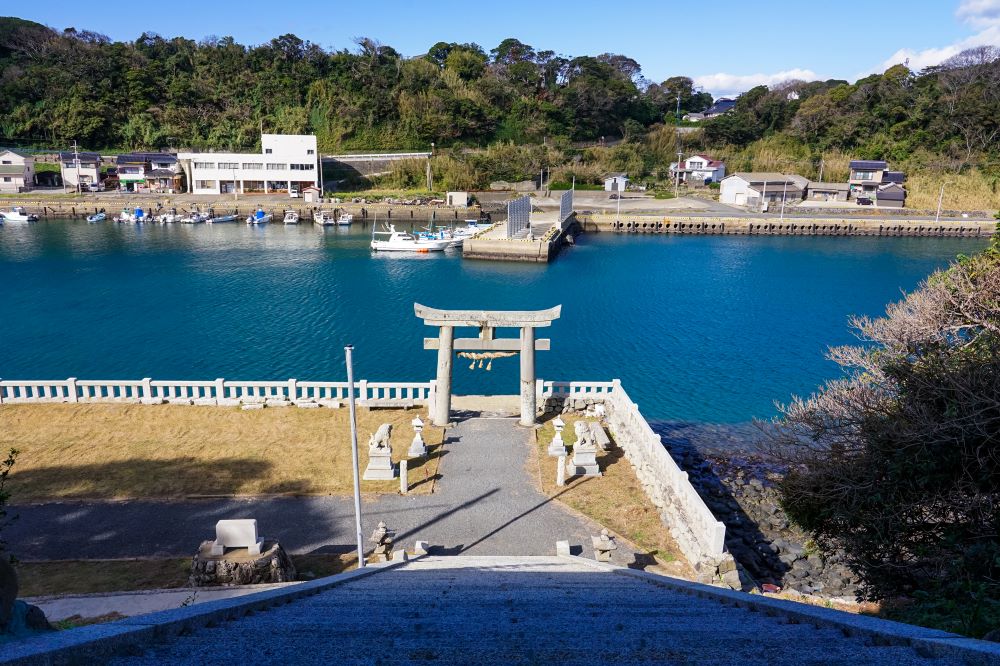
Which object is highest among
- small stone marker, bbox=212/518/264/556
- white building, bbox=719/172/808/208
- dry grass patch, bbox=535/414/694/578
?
white building, bbox=719/172/808/208

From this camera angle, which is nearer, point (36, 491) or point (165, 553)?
point (165, 553)

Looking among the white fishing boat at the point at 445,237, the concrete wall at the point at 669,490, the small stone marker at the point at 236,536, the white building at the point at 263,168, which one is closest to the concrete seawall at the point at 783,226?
the white fishing boat at the point at 445,237

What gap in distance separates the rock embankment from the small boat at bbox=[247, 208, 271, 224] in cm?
5991

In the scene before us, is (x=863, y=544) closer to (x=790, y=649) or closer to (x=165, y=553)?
(x=790, y=649)

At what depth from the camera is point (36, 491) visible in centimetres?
1375

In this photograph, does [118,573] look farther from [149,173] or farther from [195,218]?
[149,173]

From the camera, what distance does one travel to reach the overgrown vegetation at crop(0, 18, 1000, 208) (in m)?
83.6

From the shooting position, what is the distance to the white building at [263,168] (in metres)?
77.3

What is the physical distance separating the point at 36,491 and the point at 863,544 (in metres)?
16.6

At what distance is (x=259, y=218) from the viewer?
6869 centimetres

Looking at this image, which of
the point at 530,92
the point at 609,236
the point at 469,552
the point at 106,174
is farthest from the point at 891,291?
the point at 106,174

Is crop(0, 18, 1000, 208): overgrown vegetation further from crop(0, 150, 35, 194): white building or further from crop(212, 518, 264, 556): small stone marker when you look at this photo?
crop(212, 518, 264, 556): small stone marker

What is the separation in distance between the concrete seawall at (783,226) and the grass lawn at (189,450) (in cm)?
5637

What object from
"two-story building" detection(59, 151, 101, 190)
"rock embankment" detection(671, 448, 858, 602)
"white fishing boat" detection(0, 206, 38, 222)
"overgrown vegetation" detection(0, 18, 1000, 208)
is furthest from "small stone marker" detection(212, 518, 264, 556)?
"two-story building" detection(59, 151, 101, 190)
